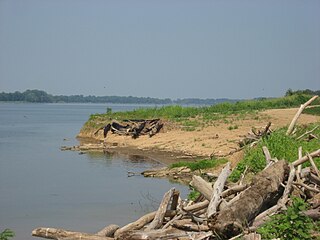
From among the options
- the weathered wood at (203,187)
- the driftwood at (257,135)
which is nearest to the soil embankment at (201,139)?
the driftwood at (257,135)

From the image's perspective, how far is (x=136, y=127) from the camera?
32.2m

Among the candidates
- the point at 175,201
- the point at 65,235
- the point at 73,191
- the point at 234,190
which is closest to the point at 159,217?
the point at 175,201

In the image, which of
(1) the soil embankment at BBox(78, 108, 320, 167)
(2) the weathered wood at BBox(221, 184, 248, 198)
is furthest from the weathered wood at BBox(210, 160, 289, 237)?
(1) the soil embankment at BBox(78, 108, 320, 167)

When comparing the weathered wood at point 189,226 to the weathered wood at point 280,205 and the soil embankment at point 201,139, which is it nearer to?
the weathered wood at point 280,205

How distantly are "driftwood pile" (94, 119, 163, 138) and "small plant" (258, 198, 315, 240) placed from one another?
24.3 m

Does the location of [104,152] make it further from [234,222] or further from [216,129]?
[234,222]

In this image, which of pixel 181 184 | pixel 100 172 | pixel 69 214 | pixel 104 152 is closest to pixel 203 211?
pixel 69 214

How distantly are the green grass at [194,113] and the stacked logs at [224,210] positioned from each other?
21.6 m

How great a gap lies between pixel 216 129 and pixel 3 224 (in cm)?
1748

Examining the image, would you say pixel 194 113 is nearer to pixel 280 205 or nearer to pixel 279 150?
pixel 279 150

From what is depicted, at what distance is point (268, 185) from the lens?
325 inches

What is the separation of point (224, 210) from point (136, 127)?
2494cm

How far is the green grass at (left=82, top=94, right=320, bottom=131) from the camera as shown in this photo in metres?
33.7

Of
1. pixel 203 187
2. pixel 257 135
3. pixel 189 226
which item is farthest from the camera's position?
pixel 257 135
